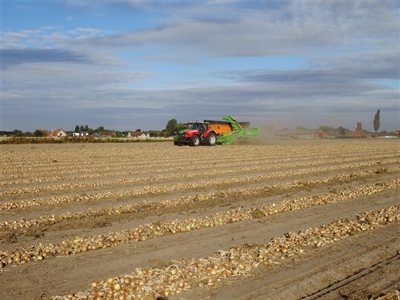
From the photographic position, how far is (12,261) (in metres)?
6.84

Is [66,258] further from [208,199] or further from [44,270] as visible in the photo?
[208,199]

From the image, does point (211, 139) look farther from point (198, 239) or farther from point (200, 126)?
point (198, 239)

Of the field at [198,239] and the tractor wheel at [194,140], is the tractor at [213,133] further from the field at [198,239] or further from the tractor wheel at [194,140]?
the field at [198,239]

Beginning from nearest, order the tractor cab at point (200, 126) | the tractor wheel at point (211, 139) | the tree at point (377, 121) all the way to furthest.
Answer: the tractor cab at point (200, 126)
the tractor wheel at point (211, 139)
the tree at point (377, 121)

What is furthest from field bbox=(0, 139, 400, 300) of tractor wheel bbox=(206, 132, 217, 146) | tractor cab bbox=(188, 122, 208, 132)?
tractor wheel bbox=(206, 132, 217, 146)

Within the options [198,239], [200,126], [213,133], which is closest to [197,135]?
[200,126]

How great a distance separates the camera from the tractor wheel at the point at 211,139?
3541cm

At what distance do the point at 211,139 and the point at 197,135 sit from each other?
1310mm

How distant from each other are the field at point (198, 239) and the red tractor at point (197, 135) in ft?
63.5

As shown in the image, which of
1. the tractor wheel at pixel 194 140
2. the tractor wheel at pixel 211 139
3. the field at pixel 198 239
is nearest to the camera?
the field at pixel 198 239

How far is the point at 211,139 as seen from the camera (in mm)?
35688

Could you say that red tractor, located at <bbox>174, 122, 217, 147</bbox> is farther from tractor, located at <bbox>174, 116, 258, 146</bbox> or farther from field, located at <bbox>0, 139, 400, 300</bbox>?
field, located at <bbox>0, 139, 400, 300</bbox>

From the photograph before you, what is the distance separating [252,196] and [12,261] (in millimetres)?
7225

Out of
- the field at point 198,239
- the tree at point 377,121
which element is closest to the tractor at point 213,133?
the field at point 198,239
